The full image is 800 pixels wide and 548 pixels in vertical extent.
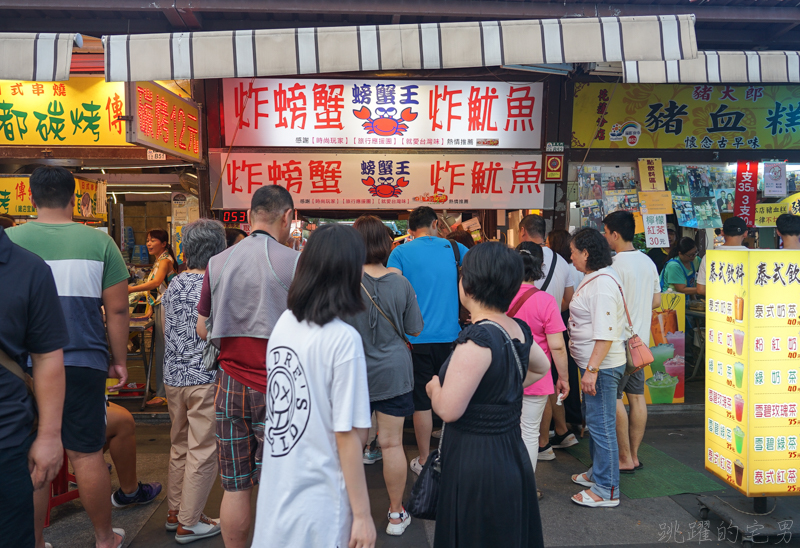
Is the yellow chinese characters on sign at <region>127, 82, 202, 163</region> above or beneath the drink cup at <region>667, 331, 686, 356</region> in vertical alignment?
above

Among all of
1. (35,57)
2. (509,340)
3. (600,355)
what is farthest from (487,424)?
(35,57)

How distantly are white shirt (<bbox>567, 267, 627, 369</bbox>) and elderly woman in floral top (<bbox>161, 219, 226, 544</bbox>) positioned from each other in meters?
2.58

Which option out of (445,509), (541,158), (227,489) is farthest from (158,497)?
(541,158)

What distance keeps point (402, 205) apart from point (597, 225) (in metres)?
2.34

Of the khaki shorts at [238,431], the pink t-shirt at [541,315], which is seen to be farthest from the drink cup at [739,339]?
the khaki shorts at [238,431]

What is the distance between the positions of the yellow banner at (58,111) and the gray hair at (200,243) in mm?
2843

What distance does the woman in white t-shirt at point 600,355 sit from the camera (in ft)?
12.0

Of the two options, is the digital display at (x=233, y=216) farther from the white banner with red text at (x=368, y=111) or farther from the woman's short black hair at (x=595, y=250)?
the woman's short black hair at (x=595, y=250)

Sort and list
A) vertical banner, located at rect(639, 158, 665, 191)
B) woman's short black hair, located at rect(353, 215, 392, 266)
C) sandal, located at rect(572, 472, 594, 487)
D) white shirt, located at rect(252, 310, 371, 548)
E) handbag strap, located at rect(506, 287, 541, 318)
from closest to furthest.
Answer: white shirt, located at rect(252, 310, 371, 548)
woman's short black hair, located at rect(353, 215, 392, 266)
handbag strap, located at rect(506, 287, 541, 318)
sandal, located at rect(572, 472, 594, 487)
vertical banner, located at rect(639, 158, 665, 191)

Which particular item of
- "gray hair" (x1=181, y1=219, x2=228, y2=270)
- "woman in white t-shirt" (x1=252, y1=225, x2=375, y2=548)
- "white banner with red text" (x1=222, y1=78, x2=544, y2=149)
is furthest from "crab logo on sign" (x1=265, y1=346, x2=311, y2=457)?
"white banner with red text" (x1=222, y1=78, x2=544, y2=149)

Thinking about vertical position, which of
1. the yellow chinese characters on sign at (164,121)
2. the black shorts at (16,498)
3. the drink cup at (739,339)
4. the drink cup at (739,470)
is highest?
the yellow chinese characters on sign at (164,121)

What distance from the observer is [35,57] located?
146 inches

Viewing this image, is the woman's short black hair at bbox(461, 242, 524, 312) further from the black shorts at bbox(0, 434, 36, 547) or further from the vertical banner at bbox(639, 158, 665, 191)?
the vertical banner at bbox(639, 158, 665, 191)

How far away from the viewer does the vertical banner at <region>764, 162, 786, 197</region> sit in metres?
6.47
